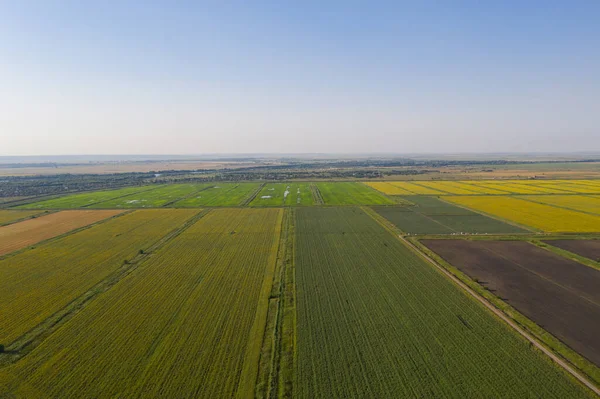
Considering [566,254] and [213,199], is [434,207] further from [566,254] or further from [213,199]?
[213,199]

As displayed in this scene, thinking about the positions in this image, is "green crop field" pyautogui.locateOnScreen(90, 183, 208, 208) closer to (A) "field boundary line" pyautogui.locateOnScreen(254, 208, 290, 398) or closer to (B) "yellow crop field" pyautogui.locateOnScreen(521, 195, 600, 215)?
(A) "field boundary line" pyautogui.locateOnScreen(254, 208, 290, 398)

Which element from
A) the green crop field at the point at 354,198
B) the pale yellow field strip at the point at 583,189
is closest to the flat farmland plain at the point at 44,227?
the green crop field at the point at 354,198

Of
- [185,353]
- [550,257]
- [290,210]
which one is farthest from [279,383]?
[290,210]

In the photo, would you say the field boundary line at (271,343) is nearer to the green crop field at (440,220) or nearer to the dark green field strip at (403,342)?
the dark green field strip at (403,342)

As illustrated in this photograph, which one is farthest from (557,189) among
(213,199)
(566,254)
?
(213,199)

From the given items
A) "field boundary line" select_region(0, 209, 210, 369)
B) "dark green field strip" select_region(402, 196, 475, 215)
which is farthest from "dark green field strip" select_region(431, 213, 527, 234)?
"field boundary line" select_region(0, 209, 210, 369)
